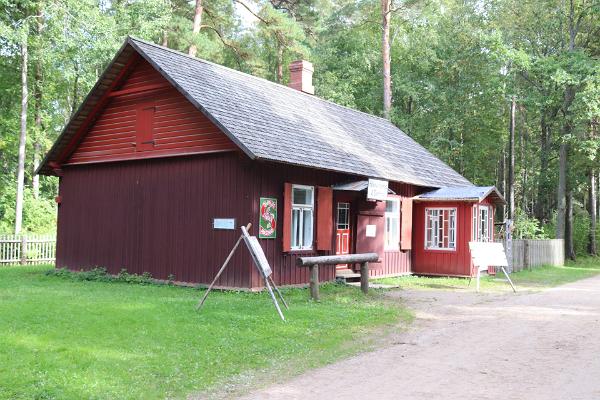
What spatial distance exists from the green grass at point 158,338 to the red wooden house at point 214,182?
1.88 m

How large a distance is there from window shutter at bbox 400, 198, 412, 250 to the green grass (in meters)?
6.40

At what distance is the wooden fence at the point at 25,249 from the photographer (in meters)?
20.4

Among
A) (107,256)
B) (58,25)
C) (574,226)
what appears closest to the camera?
(107,256)

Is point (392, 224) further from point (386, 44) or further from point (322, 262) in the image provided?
Result: point (386, 44)

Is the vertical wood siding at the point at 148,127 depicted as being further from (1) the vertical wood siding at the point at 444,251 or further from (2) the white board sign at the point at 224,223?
(1) the vertical wood siding at the point at 444,251

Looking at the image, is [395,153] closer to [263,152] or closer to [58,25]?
[263,152]

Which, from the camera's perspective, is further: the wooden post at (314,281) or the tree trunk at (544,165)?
the tree trunk at (544,165)

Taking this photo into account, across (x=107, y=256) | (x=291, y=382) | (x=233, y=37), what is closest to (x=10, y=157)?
(x=233, y=37)

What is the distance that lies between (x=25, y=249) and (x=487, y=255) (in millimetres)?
15385

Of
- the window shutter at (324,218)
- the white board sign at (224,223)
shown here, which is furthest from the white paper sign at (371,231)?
the white board sign at (224,223)

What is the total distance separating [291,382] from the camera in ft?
21.9

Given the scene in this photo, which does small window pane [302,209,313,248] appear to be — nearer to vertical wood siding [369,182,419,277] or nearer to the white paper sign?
the white paper sign

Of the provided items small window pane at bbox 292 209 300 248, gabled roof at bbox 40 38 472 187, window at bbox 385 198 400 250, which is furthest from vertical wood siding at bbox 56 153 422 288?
window at bbox 385 198 400 250

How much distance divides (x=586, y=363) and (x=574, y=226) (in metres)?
31.1
